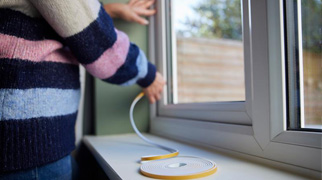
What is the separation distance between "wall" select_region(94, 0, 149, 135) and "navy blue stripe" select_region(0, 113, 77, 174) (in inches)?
15.8

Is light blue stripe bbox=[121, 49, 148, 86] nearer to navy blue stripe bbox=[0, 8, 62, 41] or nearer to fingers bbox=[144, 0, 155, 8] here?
navy blue stripe bbox=[0, 8, 62, 41]

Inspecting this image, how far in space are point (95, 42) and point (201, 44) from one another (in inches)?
40.3

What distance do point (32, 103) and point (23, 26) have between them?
6.2 inches

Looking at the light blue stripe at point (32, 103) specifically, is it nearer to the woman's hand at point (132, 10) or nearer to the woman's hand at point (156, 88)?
the woman's hand at point (156, 88)

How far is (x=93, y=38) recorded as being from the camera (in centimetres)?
57

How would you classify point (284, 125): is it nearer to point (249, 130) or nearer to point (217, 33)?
point (249, 130)

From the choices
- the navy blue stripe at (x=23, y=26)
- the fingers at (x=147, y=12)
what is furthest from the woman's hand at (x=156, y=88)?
the navy blue stripe at (x=23, y=26)

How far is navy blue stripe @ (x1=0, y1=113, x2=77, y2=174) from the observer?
50cm

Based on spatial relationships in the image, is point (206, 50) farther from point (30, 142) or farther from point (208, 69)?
point (30, 142)

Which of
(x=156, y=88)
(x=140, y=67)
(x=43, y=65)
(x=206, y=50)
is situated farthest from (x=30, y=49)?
(x=206, y=50)

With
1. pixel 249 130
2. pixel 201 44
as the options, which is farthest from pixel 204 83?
pixel 249 130

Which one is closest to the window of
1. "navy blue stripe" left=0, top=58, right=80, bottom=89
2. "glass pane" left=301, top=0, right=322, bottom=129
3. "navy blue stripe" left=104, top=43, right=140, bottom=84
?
"glass pane" left=301, top=0, right=322, bottom=129

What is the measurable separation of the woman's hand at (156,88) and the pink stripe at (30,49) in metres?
0.34

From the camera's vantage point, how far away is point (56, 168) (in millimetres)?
588
